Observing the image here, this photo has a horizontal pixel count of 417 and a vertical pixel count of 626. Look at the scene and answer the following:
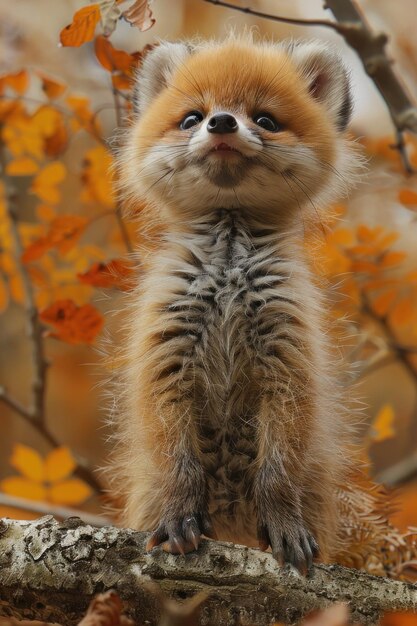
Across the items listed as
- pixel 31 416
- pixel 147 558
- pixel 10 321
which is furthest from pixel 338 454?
pixel 10 321

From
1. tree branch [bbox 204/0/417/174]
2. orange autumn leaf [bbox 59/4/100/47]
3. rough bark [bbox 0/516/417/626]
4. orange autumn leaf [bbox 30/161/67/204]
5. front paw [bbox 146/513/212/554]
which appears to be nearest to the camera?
rough bark [bbox 0/516/417/626]

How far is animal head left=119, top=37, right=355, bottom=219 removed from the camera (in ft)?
10.6

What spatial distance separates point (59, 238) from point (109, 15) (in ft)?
4.76

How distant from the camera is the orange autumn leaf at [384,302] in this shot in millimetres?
4793

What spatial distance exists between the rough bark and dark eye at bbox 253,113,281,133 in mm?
1714

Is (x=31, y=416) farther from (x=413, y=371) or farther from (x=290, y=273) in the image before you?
(x=413, y=371)

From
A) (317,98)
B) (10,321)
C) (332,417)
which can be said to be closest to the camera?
(332,417)

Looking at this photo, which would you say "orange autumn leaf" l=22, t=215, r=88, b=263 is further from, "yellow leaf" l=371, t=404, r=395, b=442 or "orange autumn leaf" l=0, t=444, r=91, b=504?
"yellow leaf" l=371, t=404, r=395, b=442

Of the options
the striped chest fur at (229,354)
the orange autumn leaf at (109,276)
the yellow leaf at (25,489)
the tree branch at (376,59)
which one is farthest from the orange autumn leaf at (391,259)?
the yellow leaf at (25,489)

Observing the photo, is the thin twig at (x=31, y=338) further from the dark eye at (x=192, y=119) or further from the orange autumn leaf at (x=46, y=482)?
the dark eye at (x=192, y=119)

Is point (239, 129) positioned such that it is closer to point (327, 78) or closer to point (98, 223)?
point (327, 78)

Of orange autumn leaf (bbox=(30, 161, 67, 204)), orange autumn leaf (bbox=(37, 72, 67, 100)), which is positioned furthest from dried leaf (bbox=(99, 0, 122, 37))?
orange autumn leaf (bbox=(30, 161, 67, 204))

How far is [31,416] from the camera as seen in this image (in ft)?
15.1

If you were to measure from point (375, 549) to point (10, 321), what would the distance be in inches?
218
